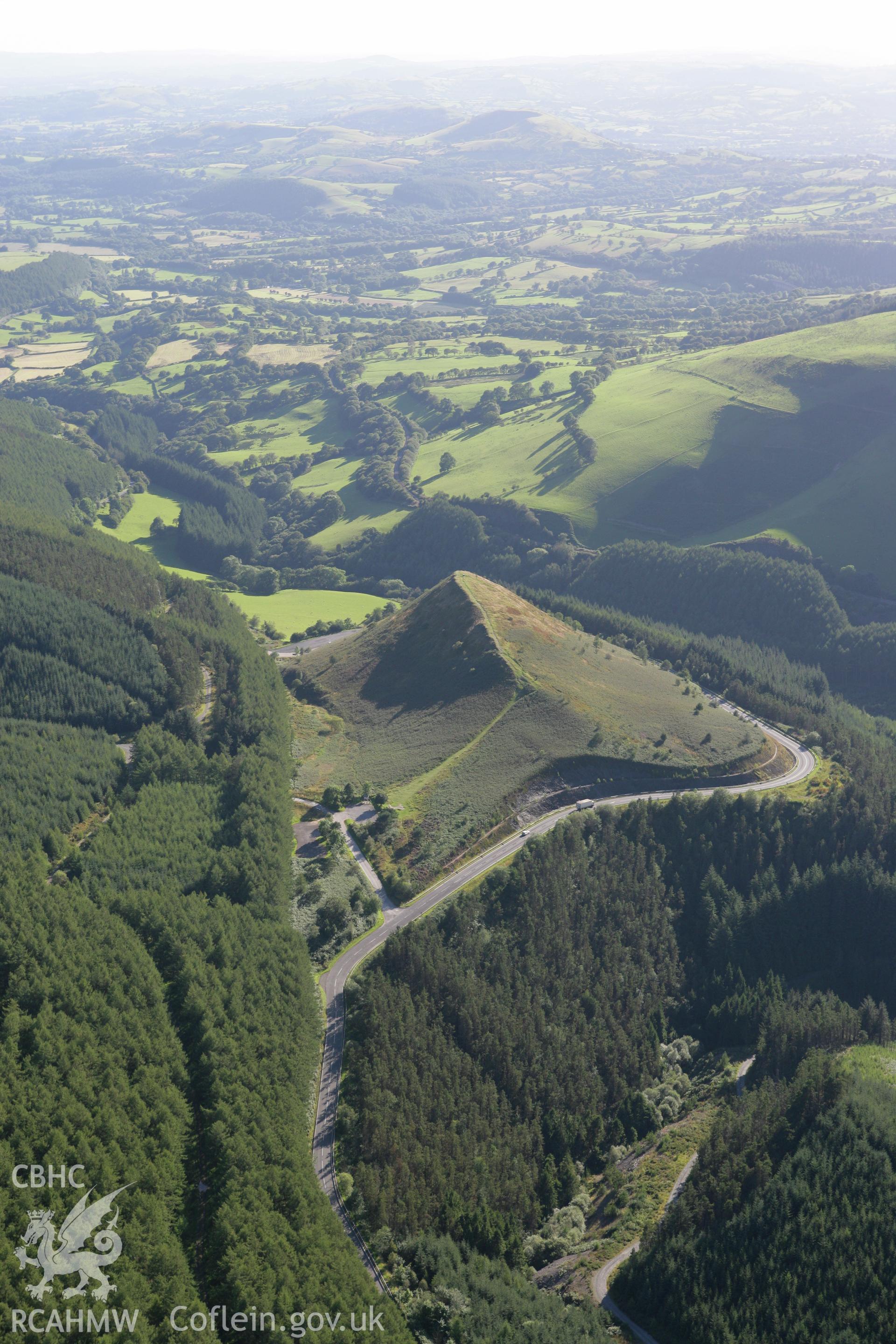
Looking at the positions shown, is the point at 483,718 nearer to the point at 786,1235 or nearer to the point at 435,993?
the point at 435,993

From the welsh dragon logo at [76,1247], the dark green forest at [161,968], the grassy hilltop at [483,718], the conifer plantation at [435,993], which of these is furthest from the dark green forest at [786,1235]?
the grassy hilltop at [483,718]

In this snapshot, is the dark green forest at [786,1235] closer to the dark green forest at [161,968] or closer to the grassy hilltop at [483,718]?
the dark green forest at [161,968]

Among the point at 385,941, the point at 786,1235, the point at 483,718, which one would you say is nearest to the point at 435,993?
the point at 385,941

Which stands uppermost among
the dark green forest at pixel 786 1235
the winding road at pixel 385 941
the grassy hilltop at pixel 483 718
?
the grassy hilltop at pixel 483 718

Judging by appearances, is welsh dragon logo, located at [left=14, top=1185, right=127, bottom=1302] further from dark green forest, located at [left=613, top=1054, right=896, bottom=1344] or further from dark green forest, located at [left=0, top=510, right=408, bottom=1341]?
dark green forest, located at [left=613, top=1054, right=896, bottom=1344]

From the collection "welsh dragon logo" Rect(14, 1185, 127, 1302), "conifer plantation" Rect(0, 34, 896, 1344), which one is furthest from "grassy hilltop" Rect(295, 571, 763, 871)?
"welsh dragon logo" Rect(14, 1185, 127, 1302)
